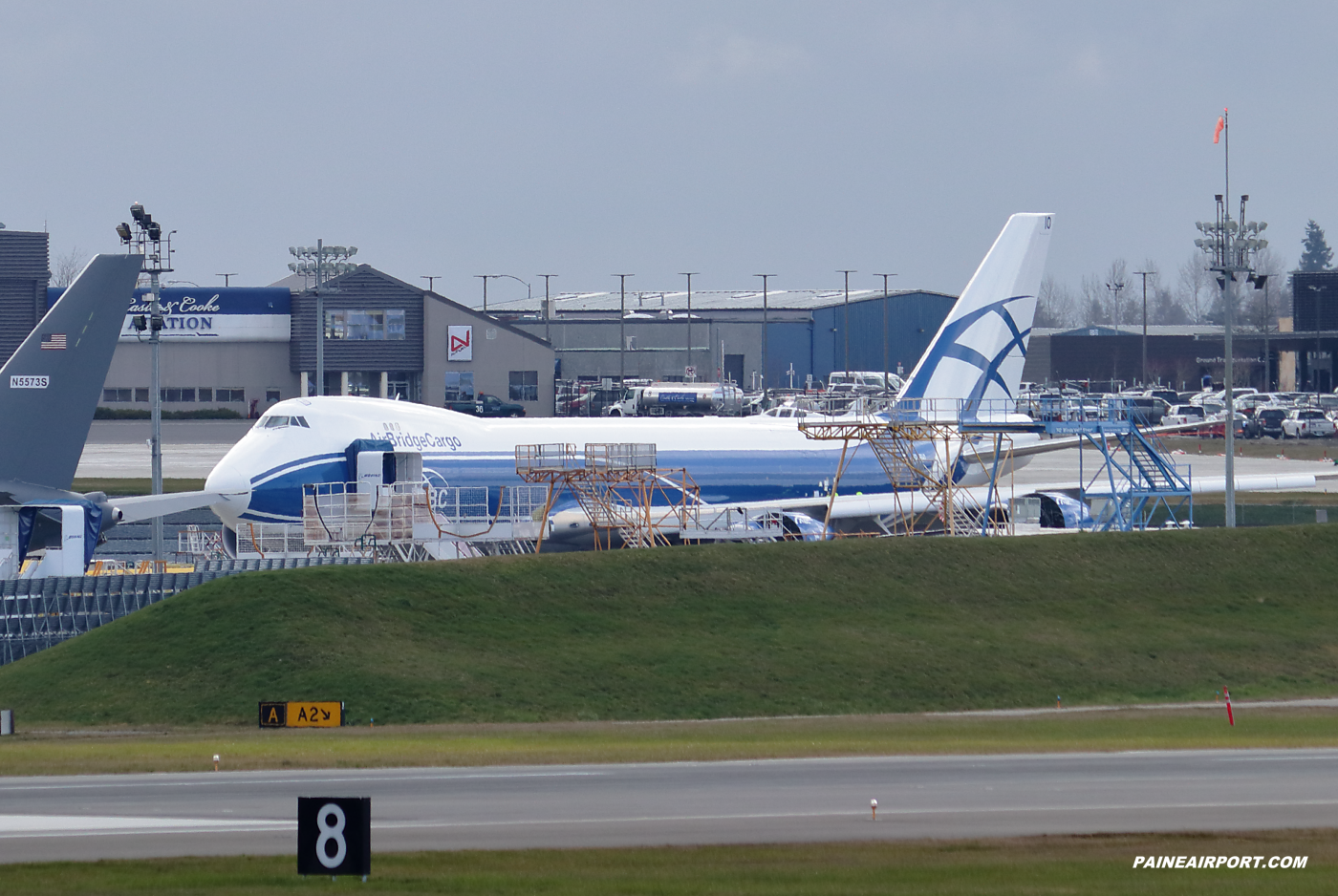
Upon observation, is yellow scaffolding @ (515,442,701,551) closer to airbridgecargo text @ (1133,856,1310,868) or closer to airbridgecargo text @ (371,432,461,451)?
airbridgecargo text @ (371,432,461,451)

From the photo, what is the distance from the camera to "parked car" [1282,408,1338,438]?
395 ft

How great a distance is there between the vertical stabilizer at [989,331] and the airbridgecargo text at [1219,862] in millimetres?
40382

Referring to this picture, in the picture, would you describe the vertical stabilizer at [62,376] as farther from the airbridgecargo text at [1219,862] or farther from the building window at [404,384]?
the building window at [404,384]

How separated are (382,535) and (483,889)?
33.5m

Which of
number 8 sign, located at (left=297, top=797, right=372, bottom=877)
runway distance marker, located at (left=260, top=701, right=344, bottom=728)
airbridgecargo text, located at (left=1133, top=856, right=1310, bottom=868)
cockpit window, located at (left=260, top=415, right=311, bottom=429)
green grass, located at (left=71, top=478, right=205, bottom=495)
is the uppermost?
cockpit window, located at (left=260, top=415, right=311, bottom=429)

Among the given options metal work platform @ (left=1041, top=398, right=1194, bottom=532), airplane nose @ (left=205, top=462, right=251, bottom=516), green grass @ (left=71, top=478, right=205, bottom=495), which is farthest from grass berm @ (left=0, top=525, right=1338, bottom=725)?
green grass @ (left=71, top=478, right=205, bottom=495)

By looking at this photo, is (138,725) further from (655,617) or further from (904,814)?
(904,814)

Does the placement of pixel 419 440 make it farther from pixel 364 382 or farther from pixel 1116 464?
pixel 364 382

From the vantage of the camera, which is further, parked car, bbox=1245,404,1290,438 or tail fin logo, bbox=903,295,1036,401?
parked car, bbox=1245,404,1290,438

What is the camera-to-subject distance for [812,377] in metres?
184

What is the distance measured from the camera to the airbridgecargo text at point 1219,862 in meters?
18.9

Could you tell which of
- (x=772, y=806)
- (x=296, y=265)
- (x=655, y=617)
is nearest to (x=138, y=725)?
(x=655, y=617)

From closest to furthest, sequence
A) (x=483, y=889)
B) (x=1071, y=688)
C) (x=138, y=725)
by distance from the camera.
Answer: (x=483, y=889)
(x=138, y=725)
(x=1071, y=688)

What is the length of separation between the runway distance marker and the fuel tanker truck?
101117 mm
